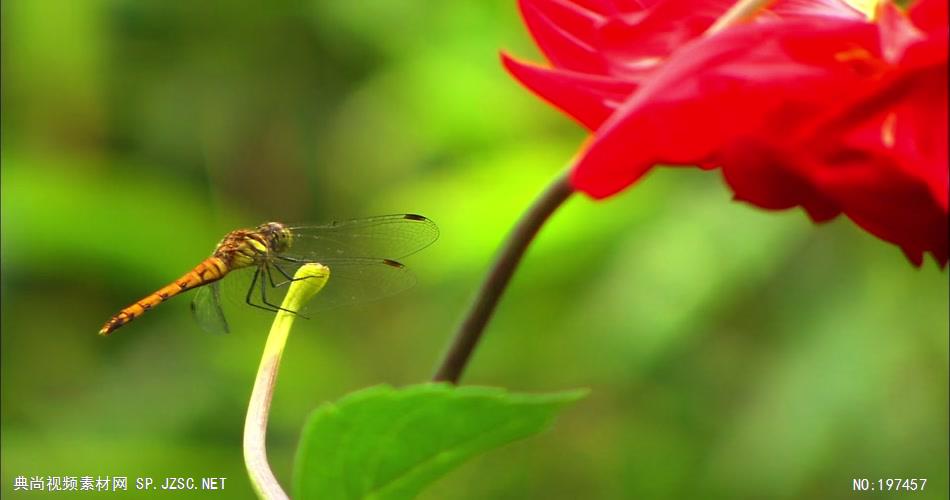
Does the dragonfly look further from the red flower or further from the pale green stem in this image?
the red flower

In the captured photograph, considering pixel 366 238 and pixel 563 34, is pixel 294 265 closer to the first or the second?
pixel 366 238

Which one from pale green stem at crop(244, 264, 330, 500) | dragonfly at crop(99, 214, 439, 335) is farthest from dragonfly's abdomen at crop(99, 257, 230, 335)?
pale green stem at crop(244, 264, 330, 500)

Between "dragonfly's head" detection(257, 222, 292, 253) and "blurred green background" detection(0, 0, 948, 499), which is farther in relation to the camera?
"blurred green background" detection(0, 0, 948, 499)

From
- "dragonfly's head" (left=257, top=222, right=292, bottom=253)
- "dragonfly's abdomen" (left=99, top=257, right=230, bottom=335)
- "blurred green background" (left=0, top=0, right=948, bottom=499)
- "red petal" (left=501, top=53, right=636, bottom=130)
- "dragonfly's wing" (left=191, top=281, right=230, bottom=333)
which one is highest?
"red petal" (left=501, top=53, right=636, bottom=130)

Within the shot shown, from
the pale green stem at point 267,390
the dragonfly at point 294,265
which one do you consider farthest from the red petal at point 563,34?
the dragonfly at point 294,265

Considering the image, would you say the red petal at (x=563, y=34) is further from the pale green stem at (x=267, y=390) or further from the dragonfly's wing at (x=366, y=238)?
the dragonfly's wing at (x=366, y=238)

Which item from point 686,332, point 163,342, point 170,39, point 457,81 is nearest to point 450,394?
point 686,332
